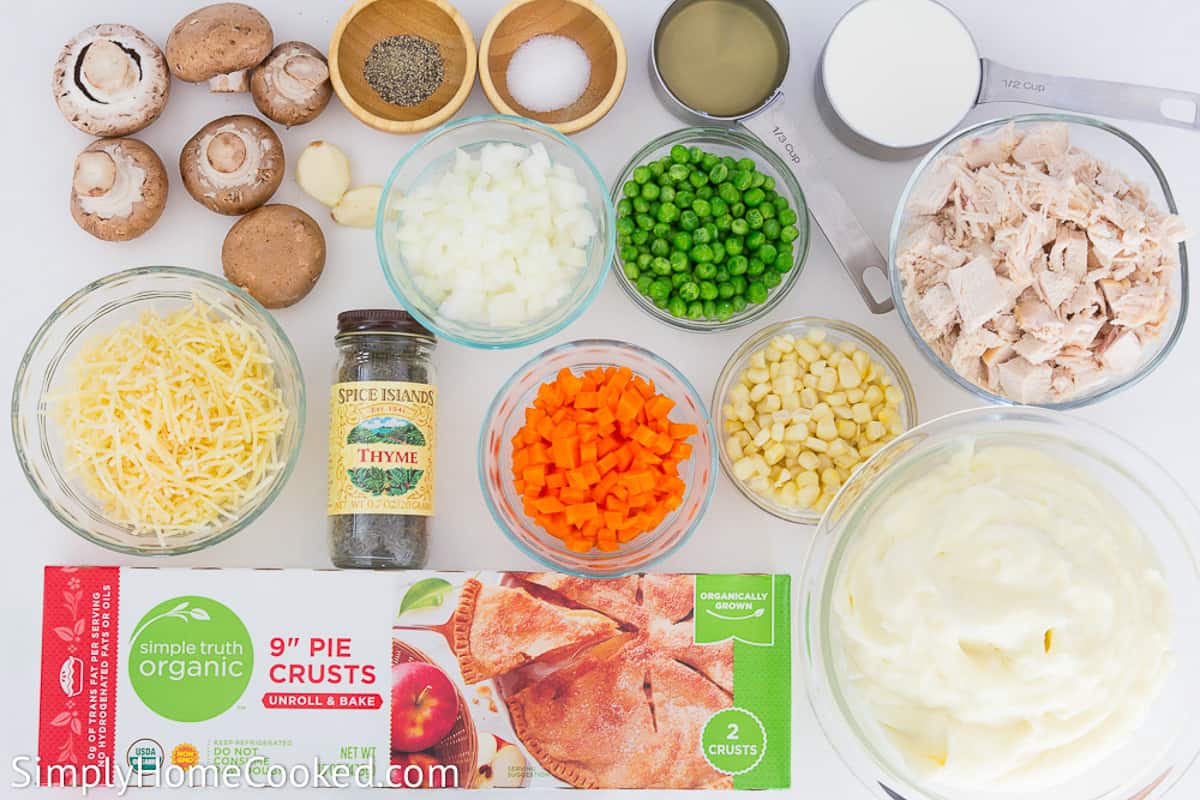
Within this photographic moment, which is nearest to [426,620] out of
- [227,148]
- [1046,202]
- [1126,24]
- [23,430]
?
[23,430]

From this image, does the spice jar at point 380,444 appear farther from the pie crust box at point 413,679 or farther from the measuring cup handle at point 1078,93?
the measuring cup handle at point 1078,93

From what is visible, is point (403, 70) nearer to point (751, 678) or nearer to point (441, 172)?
point (441, 172)

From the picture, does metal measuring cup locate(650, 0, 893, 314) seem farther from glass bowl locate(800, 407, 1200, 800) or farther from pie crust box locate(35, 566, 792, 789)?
pie crust box locate(35, 566, 792, 789)

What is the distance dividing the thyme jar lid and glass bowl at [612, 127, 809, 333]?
1.22 ft

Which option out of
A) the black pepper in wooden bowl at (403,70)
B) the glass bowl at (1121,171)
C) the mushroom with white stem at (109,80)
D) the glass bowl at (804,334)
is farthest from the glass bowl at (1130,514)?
the mushroom with white stem at (109,80)

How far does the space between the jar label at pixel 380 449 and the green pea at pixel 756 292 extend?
0.56 meters

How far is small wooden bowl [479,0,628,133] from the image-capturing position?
1.62 metres

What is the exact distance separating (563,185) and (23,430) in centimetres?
94

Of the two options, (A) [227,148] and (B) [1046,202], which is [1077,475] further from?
(A) [227,148]

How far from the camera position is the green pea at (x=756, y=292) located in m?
1.60

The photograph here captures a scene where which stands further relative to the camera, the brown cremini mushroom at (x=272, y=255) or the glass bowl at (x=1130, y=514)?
the brown cremini mushroom at (x=272, y=255)

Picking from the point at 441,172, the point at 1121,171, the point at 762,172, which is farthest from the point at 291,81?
the point at 1121,171

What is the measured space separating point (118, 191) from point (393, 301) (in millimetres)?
472

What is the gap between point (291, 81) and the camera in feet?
5.19
